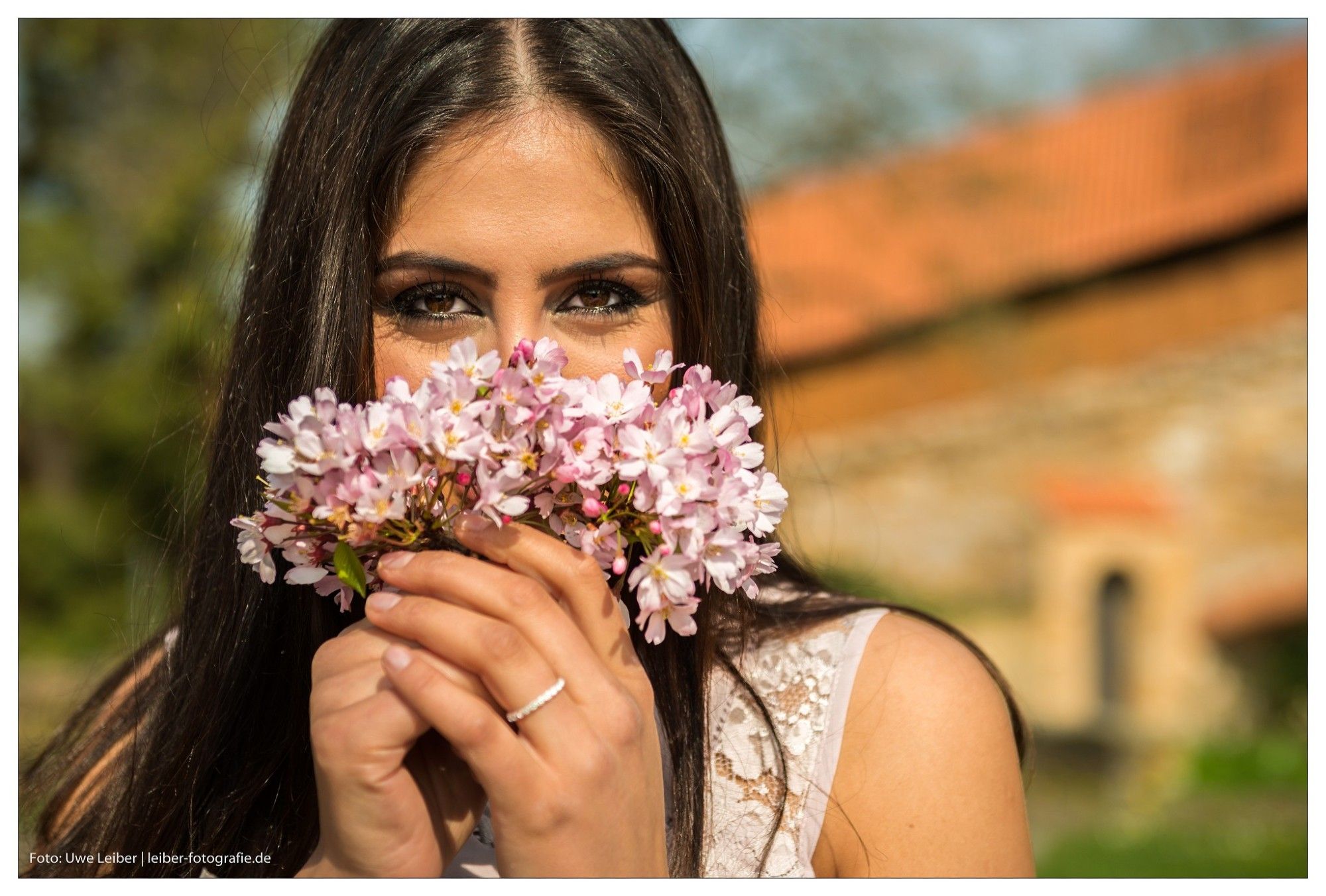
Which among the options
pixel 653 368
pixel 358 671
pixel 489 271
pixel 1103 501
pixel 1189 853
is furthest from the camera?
pixel 1103 501

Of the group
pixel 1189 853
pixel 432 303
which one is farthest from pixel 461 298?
pixel 1189 853

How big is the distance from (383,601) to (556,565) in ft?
0.92

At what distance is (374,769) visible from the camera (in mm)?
1845

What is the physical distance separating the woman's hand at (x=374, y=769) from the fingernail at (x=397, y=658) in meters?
0.03

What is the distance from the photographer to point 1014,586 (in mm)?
19578

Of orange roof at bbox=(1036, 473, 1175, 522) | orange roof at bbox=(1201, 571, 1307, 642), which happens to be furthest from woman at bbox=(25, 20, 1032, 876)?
orange roof at bbox=(1201, 571, 1307, 642)

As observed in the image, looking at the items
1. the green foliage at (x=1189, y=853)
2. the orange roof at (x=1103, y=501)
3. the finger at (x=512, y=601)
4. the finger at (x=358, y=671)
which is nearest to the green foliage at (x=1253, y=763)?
the green foliage at (x=1189, y=853)

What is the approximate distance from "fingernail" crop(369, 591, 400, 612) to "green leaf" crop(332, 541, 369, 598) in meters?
0.02

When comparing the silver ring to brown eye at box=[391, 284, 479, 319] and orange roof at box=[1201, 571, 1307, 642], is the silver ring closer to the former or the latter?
brown eye at box=[391, 284, 479, 319]

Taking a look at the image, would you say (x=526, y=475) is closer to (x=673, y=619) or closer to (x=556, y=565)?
(x=556, y=565)

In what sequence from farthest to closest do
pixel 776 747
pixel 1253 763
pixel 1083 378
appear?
pixel 1083 378
pixel 1253 763
pixel 776 747

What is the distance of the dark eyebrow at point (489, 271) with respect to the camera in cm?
233

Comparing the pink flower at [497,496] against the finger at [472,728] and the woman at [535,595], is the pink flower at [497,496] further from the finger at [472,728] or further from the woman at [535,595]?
the finger at [472,728]

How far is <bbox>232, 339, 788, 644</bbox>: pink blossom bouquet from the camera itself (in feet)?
5.90
